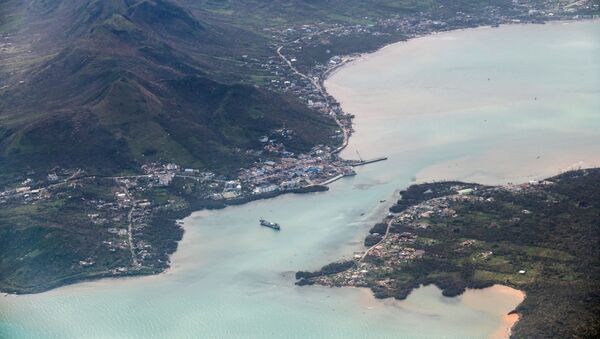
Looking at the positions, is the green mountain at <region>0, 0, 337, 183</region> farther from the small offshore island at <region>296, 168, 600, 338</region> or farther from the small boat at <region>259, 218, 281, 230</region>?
the small offshore island at <region>296, 168, 600, 338</region>

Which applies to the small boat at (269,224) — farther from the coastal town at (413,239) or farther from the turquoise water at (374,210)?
the coastal town at (413,239)

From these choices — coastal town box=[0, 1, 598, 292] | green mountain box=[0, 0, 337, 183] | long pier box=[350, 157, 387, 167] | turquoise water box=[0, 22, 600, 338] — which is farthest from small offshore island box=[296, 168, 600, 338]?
green mountain box=[0, 0, 337, 183]

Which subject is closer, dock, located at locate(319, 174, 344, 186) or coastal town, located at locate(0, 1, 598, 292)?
coastal town, located at locate(0, 1, 598, 292)

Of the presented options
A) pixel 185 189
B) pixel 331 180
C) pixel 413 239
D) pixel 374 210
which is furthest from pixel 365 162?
pixel 413 239

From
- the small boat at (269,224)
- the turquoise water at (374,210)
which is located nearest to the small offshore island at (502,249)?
the turquoise water at (374,210)

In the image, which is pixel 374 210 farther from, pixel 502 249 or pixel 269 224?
pixel 502 249

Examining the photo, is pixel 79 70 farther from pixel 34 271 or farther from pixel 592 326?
pixel 592 326
